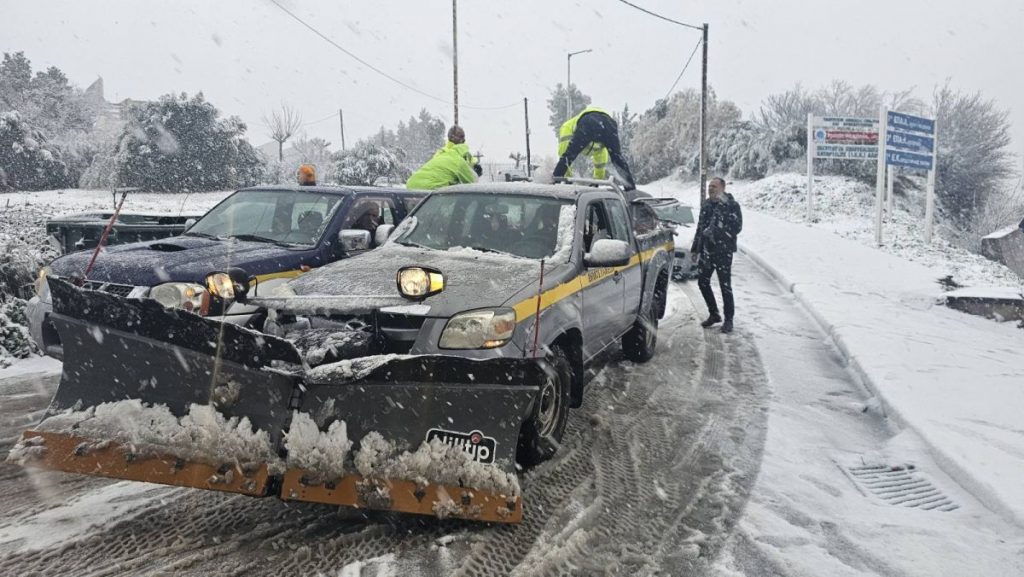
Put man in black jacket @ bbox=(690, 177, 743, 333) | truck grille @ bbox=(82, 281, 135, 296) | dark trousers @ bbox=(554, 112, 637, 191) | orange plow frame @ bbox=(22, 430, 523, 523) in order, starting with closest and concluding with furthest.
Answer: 1. orange plow frame @ bbox=(22, 430, 523, 523)
2. truck grille @ bbox=(82, 281, 135, 296)
3. man in black jacket @ bbox=(690, 177, 743, 333)
4. dark trousers @ bbox=(554, 112, 637, 191)

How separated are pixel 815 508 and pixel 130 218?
750 cm

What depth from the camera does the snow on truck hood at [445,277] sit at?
4.00 metres

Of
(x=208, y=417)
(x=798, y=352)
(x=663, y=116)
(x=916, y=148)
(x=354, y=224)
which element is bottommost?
(x=798, y=352)

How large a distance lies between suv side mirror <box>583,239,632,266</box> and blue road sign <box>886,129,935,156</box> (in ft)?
52.5

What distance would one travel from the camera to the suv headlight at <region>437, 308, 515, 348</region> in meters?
3.81

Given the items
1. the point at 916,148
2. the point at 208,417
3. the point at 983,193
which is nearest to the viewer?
the point at 208,417

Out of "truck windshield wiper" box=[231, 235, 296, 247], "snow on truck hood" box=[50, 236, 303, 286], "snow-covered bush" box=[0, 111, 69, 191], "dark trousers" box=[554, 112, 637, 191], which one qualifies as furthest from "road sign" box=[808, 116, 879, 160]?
"snow-covered bush" box=[0, 111, 69, 191]

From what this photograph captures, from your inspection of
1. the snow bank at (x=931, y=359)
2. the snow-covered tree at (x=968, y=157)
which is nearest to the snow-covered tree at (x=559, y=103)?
the snow-covered tree at (x=968, y=157)

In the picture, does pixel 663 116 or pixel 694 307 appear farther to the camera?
pixel 663 116

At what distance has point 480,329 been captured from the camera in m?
3.85

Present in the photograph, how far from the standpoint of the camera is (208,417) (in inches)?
127

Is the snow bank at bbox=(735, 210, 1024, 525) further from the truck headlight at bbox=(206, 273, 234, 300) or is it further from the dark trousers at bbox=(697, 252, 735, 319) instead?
the truck headlight at bbox=(206, 273, 234, 300)

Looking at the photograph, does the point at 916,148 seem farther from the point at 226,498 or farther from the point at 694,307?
the point at 226,498

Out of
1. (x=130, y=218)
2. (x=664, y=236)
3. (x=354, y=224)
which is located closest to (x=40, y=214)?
(x=130, y=218)
